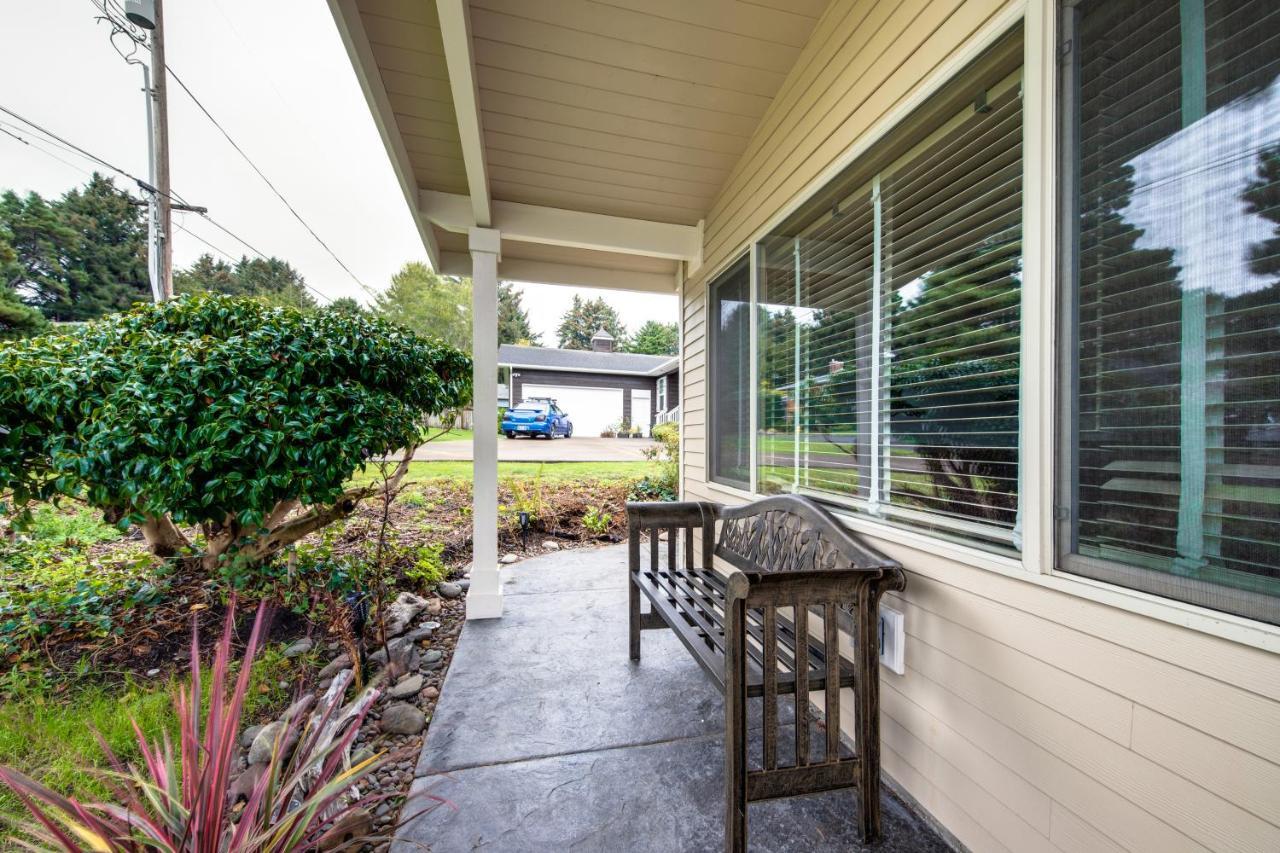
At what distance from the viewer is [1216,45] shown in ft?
2.77

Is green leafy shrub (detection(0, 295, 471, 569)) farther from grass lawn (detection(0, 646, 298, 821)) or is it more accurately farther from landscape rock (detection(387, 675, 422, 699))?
landscape rock (detection(387, 675, 422, 699))

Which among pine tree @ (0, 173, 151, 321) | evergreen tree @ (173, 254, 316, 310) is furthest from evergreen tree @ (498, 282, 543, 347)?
pine tree @ (0, 173, 151, 321)

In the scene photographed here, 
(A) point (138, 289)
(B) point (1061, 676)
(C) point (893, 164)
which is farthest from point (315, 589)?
(A) point (138, 289)

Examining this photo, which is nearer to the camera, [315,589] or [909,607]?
[909,607]

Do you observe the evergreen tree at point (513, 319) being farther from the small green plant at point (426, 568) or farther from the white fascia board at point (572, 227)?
the white fascia board at point (572, 227)

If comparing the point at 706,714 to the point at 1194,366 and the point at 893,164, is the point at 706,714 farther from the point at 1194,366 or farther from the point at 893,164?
the point at 893,164

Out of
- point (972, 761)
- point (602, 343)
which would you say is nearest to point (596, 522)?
point (972, 761)

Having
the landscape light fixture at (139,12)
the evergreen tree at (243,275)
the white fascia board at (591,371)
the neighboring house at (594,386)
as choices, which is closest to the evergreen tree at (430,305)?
the neighboring house at (594,386)

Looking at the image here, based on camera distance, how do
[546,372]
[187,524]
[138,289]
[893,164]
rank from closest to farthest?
[893,164] → [187,524] → [546,372] → [138,289]

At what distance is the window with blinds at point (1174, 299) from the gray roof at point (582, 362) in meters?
14.8

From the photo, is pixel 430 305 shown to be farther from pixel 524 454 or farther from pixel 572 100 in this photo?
pixel 572 100

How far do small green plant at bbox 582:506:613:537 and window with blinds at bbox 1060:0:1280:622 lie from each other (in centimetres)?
421

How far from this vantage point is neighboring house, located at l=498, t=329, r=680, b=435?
56.2 feet

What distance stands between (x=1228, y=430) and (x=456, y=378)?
10.8 ft
